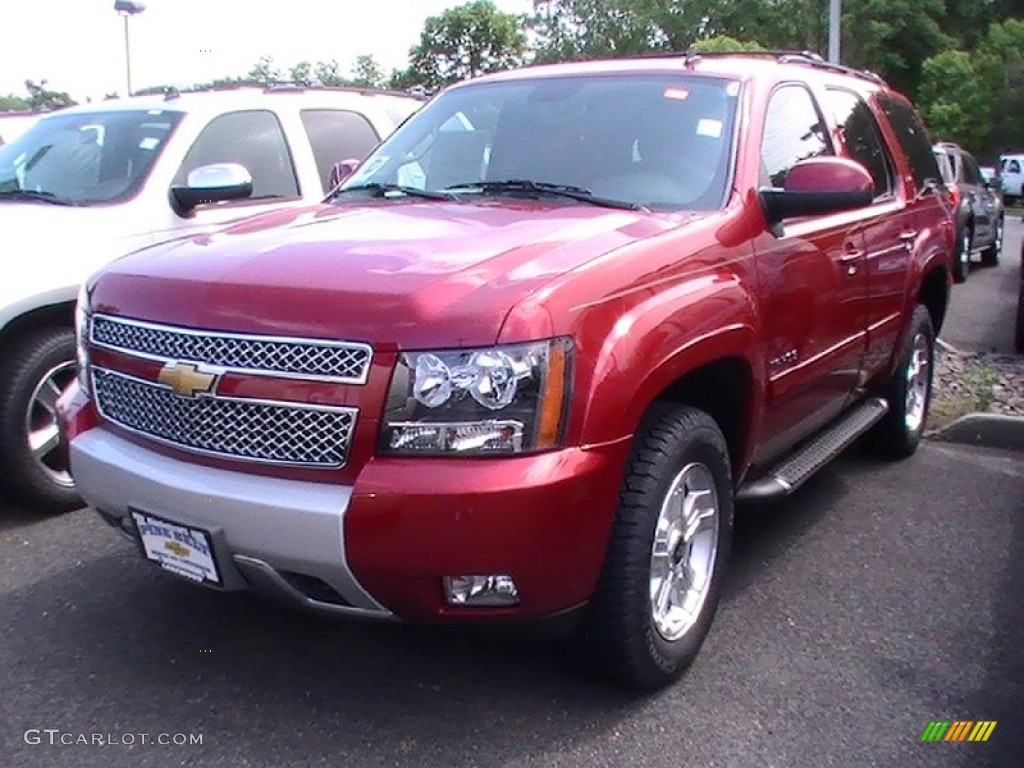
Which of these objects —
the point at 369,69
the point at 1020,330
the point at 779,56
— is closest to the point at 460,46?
the point at 369,69

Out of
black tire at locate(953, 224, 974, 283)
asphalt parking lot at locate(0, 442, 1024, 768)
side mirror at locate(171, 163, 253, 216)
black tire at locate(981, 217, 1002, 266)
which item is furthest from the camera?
black tire at locate(981, 217, 1002, 266)

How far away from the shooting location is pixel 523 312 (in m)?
2.81

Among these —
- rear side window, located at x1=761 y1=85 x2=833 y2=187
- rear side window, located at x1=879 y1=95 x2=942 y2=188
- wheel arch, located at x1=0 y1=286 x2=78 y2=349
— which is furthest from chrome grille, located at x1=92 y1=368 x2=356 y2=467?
rear side window, located at x1=879 y1=95 x2=942 y2=188

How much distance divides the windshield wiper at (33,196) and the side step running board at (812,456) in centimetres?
350

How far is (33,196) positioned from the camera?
5.59 metres

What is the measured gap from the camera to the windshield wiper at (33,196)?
545 centimetres

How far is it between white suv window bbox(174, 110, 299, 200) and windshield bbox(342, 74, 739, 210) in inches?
62.0

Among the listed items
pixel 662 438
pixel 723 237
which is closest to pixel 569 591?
pixel 662 438

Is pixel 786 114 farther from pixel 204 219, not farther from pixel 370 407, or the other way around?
pixel 204 219

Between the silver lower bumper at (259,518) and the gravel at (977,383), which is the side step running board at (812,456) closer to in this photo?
the gravel at (977,383)

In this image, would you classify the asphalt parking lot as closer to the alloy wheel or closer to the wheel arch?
the alloy wheel

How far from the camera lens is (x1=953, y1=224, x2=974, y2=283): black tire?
14.4 metres

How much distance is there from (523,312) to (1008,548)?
2906 millimetres

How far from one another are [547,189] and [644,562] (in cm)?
149
